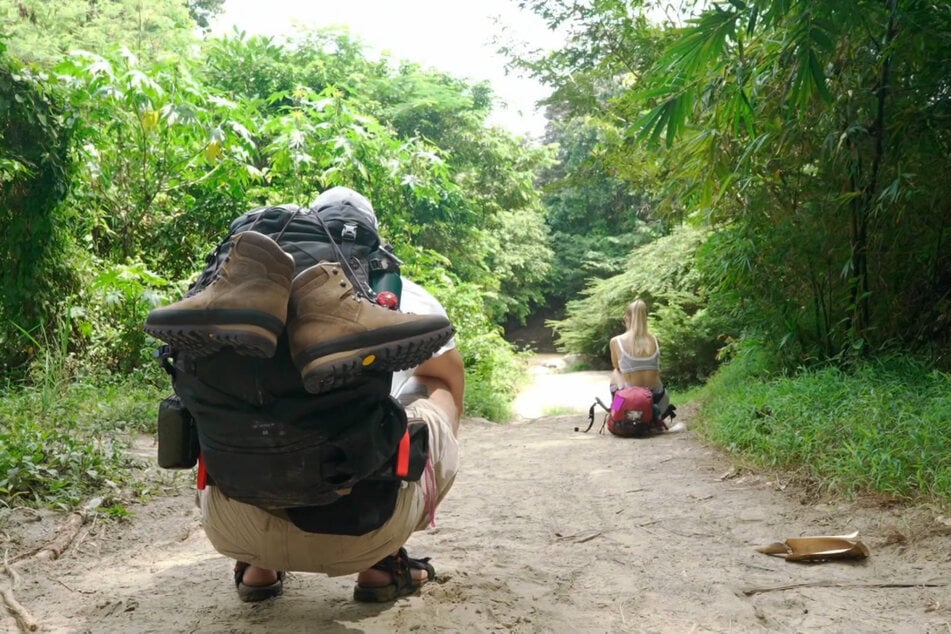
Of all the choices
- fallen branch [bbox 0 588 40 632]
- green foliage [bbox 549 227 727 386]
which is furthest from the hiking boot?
green foliage [bbox 549 227 727 386]

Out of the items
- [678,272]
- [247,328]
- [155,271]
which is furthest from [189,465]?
[678,272]

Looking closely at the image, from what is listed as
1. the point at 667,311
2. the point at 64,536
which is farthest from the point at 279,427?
the point at 667,311

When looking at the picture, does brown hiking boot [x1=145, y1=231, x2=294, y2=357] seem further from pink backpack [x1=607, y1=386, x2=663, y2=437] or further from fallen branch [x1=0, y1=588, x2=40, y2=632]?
pink backpack [x1=607, y1=386, x2=663, y2=437]

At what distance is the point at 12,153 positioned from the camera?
5.33m

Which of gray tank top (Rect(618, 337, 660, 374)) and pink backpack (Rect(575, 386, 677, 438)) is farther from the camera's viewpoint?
gray tank top (Rect(618, 337, 660, 374))

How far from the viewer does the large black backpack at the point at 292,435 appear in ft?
5.35

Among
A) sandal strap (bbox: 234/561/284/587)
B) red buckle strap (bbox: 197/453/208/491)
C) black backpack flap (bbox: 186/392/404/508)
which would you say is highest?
black backpack flap (bbox: 186/392/404/508)

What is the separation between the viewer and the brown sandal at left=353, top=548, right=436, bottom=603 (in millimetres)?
2188

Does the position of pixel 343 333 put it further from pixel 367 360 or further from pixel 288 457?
pixel 288 457

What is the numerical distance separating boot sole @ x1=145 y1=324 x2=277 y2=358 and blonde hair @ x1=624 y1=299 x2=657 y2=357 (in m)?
6.39

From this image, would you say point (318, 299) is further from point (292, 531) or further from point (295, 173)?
point (295, 173)

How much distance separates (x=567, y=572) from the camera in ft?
8.69

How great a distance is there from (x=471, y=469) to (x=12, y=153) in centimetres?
401

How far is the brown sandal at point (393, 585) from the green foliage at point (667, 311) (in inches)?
332
